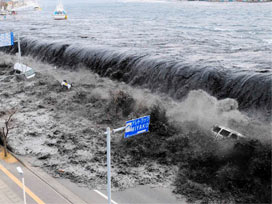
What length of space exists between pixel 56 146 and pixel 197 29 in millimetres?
49152

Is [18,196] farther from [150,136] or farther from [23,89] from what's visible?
[23,89]

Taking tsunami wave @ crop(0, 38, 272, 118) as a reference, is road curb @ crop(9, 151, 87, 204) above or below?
below

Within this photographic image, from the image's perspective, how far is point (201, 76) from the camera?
31.6 meters

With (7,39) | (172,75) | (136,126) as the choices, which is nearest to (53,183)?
(136,126)

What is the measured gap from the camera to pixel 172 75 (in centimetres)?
3347

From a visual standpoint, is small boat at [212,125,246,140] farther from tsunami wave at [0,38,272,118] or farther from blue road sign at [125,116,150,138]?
blue road sign at [125,116,150,138]

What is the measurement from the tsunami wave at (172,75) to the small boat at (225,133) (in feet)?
14.2

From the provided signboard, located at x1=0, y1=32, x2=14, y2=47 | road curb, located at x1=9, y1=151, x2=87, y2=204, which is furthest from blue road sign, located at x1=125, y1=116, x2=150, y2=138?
signboard, located at x1=0, y1=32, x2=14, y2=47

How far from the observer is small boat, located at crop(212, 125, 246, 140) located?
22812 mm

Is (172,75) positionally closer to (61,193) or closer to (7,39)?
(7,39)

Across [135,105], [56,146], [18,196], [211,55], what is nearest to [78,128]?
[56,146]

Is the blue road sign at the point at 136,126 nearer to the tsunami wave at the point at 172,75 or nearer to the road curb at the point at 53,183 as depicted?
the road curb at the point at 53,183

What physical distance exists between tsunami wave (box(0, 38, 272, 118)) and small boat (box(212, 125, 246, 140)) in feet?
14.2

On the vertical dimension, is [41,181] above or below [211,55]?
below
